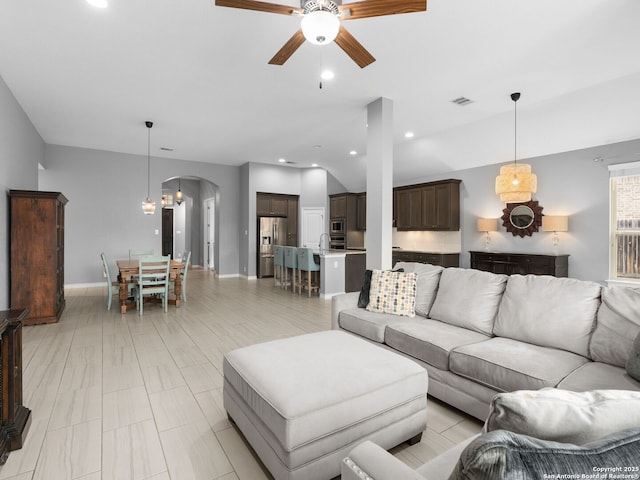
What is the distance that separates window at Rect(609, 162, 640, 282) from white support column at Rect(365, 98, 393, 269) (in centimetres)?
385

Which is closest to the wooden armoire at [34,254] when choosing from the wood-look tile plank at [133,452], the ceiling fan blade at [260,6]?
the wood-look tile plank at [133,452]

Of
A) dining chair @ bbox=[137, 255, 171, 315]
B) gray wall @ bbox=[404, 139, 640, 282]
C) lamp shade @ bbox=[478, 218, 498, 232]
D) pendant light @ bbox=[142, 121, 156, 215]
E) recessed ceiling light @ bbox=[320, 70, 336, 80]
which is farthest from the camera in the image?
lamp shade @ bbox=[478, 218, 498, 232]

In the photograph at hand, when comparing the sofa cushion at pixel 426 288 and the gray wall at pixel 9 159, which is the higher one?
the gray wall at pixel 9 159

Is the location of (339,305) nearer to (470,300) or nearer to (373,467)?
(470,300)

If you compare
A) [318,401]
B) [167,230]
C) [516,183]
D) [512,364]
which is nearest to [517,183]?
[516,183]

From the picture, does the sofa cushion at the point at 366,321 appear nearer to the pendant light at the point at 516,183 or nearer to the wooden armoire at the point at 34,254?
the pendant light at the point at 516,183

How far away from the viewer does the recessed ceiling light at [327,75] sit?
3.87m

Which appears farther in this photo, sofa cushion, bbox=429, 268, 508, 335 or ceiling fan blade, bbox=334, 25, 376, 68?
sofa cushion, bbox=429, 268, 508, 335

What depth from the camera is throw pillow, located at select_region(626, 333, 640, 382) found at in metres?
1.73

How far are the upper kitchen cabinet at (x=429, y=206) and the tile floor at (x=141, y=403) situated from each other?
4.21 metres

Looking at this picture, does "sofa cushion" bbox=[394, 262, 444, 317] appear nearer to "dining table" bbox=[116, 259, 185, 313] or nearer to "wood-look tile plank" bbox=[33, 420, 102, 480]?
"wood-look tile plank" bbox=[33, 420, 102, 480]

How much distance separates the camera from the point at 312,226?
9.96 metres

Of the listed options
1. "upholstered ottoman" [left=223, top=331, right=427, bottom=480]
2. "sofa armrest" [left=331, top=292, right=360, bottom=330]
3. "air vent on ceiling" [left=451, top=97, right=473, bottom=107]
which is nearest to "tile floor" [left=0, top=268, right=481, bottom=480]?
"upholstered ottoman" [left=223, top=331, right=427, bottom=480]

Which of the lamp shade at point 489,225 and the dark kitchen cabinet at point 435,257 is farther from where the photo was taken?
the dark kitchen cabinet at point 435,257
